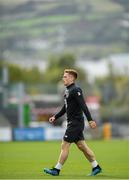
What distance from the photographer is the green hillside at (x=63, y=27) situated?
7988 cm

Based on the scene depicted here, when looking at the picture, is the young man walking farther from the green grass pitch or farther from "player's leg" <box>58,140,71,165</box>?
the green grass pitch

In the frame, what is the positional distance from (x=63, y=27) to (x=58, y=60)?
634 inches

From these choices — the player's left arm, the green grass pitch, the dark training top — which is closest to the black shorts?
the dark training top

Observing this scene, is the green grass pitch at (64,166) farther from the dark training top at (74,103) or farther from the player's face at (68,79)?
→ the player's face at (68,79)

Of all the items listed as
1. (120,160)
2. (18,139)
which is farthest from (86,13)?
(120,160)

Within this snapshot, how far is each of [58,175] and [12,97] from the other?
122ft

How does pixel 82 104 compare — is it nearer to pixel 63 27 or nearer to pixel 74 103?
pixel 74 103

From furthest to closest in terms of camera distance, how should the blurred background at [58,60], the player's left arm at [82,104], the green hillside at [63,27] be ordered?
1. the green hillside at [63,27]
2. the blurred background at [58,60]
3. the player's left arm at [82,104]

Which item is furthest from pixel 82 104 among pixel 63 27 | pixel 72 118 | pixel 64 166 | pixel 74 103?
pixel 63 27

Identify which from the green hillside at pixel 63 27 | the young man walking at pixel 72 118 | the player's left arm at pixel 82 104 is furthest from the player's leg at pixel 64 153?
the green hillside at pixel 63 27

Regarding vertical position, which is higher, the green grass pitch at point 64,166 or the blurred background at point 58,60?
the blurred background at point 58,60

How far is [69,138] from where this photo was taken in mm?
16359

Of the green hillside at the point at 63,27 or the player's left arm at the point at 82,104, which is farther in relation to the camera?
the green hillside at the point at 63,27

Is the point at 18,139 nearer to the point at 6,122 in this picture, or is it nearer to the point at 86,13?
the point at 6,122
